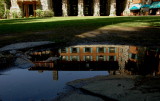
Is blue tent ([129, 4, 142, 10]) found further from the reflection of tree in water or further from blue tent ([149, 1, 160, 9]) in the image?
the reflection of tree in water

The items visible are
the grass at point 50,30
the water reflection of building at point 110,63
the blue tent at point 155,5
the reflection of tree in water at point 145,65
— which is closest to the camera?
the reflection of tree in water at point 145,65

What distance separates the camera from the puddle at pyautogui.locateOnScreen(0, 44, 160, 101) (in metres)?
1.79

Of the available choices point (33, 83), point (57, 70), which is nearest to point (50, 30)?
point (57, 70)

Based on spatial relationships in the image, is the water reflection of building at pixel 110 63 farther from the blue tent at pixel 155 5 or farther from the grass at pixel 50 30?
the blue tent at pixel 155 5

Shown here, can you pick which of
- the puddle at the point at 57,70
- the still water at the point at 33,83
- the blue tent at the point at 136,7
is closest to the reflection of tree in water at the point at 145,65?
the puddle at the point at 57,70

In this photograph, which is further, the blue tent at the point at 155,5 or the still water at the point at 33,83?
the blue tent at the point at 155,5

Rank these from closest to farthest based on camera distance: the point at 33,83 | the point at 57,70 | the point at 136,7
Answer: the point at 33,83
the point at 57,70
the point at 136,7

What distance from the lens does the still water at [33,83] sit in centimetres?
169

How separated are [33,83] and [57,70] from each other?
516 millimetres

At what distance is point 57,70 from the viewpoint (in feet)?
8.18

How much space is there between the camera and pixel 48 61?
2992 millimetres

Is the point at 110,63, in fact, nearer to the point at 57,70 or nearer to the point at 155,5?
the point at 57,70

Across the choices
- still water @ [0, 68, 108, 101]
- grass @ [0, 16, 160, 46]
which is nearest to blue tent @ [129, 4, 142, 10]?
grass @ [0, 16, 160, 46]

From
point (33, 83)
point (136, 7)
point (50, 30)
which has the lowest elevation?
point (33, 83)
